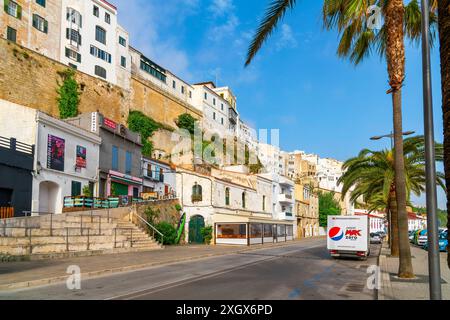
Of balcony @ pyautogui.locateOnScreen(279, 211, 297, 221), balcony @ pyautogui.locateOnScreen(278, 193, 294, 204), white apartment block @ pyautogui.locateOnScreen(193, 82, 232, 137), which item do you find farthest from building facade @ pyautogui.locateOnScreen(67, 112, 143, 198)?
white apartment block @ pyautogui.locateOnScreen(193, 82, 232, 137)

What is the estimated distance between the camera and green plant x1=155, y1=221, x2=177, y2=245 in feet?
120

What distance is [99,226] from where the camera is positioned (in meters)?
27.7

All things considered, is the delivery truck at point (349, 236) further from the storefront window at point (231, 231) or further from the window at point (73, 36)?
the window at point (73, 36)

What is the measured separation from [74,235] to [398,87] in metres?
18.8

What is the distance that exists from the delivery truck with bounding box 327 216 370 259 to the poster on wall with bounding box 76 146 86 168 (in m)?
20.6

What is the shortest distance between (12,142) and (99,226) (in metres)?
8.35

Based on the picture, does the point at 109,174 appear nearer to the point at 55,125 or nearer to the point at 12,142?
the point at 55,125

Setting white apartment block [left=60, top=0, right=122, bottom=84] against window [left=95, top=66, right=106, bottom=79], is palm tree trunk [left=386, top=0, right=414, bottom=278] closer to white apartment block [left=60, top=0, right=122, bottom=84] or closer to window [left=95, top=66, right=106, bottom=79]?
white apartment block [left=60, top=0, right=122, bottom=84]

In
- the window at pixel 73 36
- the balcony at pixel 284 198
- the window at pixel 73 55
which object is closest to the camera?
the window at pixel 73 36

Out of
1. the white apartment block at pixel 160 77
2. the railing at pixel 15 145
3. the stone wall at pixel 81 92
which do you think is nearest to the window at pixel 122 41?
the white apartment block at pixel 160 77

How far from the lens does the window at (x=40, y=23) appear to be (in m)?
48.0

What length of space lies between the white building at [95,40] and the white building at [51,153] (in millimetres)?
22746

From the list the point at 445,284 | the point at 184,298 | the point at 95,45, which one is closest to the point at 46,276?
the point at 184,298

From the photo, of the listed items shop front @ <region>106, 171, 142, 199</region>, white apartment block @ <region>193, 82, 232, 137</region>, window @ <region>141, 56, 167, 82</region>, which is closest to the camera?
shop front @ <region>106, 171, 142, 199</region>
